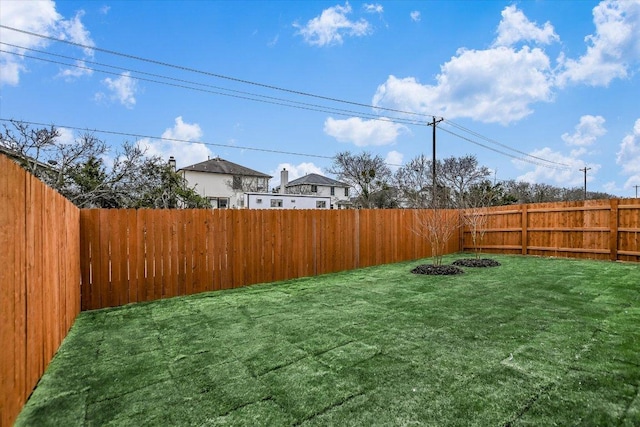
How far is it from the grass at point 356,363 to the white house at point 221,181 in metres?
25.8

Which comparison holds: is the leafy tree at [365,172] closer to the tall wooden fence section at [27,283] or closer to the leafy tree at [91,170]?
the leafy tree at [91,170]

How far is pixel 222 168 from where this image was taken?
31.0 metres

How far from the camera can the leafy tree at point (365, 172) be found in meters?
29.6

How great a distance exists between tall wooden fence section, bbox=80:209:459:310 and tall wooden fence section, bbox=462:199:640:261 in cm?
480

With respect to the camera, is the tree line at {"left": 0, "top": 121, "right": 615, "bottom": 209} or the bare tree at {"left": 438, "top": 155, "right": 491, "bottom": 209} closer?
the tree line at {"left": 0, "top": 121, "right": 615, "bottom": 209}

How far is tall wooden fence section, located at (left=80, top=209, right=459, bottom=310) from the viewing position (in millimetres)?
4832

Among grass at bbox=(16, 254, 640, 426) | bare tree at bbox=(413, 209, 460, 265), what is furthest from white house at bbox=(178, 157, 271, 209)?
grass at bbox=(16, 254, 640, 426)

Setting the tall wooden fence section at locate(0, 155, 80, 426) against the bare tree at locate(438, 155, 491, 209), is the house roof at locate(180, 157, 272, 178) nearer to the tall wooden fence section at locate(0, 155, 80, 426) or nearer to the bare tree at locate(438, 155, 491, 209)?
the bare tree at locate(438, 155, 491, 209)

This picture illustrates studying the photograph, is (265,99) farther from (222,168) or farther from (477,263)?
(222,168)

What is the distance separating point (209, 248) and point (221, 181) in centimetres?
2630

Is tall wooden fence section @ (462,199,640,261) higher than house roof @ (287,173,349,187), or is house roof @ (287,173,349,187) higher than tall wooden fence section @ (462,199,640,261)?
house roof @ (287,173,349,187)

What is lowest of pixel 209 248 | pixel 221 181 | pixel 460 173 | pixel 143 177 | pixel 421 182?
pixel 209 248

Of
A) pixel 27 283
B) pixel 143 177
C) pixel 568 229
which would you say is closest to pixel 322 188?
pixel 143 177

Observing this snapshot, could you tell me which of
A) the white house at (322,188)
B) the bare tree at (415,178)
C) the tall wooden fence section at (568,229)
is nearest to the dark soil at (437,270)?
the tall wooden fence section at (568,229)
